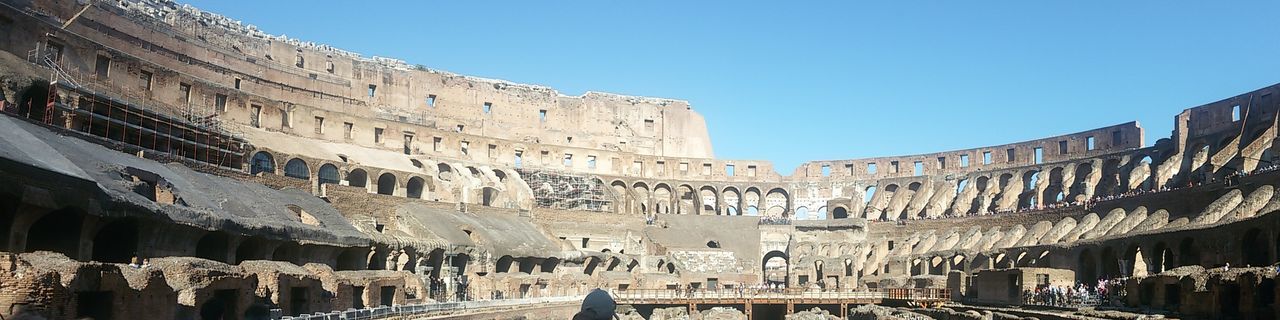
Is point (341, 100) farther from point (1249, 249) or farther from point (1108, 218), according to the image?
point (1249, 249)

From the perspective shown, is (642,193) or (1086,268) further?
(642,193)

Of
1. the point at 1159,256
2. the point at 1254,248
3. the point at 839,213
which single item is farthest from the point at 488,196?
the point at 1254,248

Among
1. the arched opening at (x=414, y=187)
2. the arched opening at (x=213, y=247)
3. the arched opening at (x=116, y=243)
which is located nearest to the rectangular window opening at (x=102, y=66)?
the arched opening at (x=213, y=247)

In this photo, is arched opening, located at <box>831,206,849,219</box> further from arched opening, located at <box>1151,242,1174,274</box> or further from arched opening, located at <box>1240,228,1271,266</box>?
arched opening, located at <box>1240,228,1271,266</box>

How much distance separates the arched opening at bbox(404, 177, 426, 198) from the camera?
5782 centimetres

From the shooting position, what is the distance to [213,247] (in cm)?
3008

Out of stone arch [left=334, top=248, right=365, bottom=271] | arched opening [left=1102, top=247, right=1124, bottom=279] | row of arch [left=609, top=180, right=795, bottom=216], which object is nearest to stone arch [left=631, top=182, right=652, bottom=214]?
row of arch [left=609, top=180, right=795, bottom=216]

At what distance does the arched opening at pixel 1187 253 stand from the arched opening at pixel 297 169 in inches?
1511

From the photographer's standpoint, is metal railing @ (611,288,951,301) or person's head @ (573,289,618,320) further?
metal railing @ (611,288,951,301)

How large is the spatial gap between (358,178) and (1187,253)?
4013cm

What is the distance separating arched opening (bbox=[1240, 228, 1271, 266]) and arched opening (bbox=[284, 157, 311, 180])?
39827mm

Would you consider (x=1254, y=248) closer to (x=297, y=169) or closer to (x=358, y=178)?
(x=297, y=169)

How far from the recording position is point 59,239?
23.5 metres

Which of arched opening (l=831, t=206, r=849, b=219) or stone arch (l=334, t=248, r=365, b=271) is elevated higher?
arched opening (l=831, t=206, r=849, b=219)
